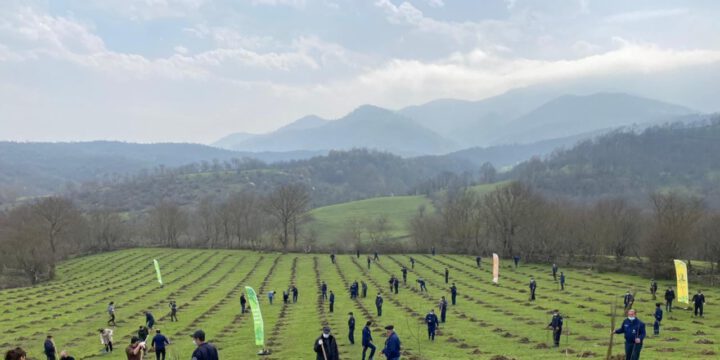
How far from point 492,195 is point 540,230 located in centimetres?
2073

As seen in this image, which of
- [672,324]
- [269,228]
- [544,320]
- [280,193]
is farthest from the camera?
[269,228]

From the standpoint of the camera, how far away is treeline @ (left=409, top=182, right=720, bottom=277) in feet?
259

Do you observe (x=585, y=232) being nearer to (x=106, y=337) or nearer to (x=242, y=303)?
(x=242, y=303)

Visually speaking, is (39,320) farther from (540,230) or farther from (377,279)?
(540,230)

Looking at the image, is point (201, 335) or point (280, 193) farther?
point (280, 193)

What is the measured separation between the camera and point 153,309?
173ft

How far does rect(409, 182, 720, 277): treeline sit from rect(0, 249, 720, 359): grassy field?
9486 millimetres

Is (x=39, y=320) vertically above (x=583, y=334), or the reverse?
(x=583, y=334)

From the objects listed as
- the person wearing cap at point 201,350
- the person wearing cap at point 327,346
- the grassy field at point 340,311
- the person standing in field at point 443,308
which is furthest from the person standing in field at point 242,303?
the person wearing cap at point 201,350

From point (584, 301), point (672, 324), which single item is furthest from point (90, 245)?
point (672, 324)

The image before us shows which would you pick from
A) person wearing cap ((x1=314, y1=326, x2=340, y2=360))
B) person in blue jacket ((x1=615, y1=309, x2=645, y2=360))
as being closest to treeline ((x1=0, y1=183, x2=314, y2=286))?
person wearing cap ((x1=314, y1=326, x2=340, y2=360))

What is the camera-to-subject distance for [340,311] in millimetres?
47719

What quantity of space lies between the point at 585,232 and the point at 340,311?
68.3 metres

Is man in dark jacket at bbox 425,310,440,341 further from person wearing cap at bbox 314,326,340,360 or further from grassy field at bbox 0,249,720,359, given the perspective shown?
person wearing cap at bbox 314,326,340,360
